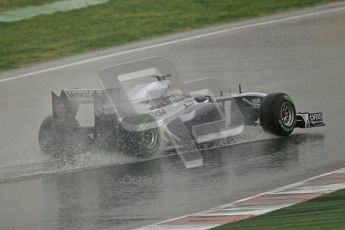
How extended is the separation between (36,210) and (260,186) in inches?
95.6

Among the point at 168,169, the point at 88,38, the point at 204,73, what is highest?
the point at 88,38

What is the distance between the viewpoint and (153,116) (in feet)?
43.2

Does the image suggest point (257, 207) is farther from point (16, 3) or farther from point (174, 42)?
point (16, 3)

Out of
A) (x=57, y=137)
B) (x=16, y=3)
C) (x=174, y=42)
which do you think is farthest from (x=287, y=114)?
(x=16, y=3)

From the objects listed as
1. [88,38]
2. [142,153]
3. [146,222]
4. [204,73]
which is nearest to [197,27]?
[88,38]

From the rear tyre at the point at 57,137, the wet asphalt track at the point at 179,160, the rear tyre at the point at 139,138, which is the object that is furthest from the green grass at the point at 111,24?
the rear tyre at the point at 139,138

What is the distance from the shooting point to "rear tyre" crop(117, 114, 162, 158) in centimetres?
1275

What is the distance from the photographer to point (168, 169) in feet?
41.6

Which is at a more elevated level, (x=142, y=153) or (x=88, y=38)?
(x=88, y=38)

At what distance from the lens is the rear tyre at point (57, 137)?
43.8 feet

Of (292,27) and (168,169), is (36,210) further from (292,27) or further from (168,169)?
(292,27)

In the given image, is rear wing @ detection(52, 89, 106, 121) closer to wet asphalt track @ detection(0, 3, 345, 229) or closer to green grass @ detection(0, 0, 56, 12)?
wet asphalt track @ detection(0, 3, 345, 229)

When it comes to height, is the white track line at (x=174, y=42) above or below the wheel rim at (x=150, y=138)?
above

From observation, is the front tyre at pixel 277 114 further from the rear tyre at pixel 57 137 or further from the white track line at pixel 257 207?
the rear tyre at pixel 57 137
